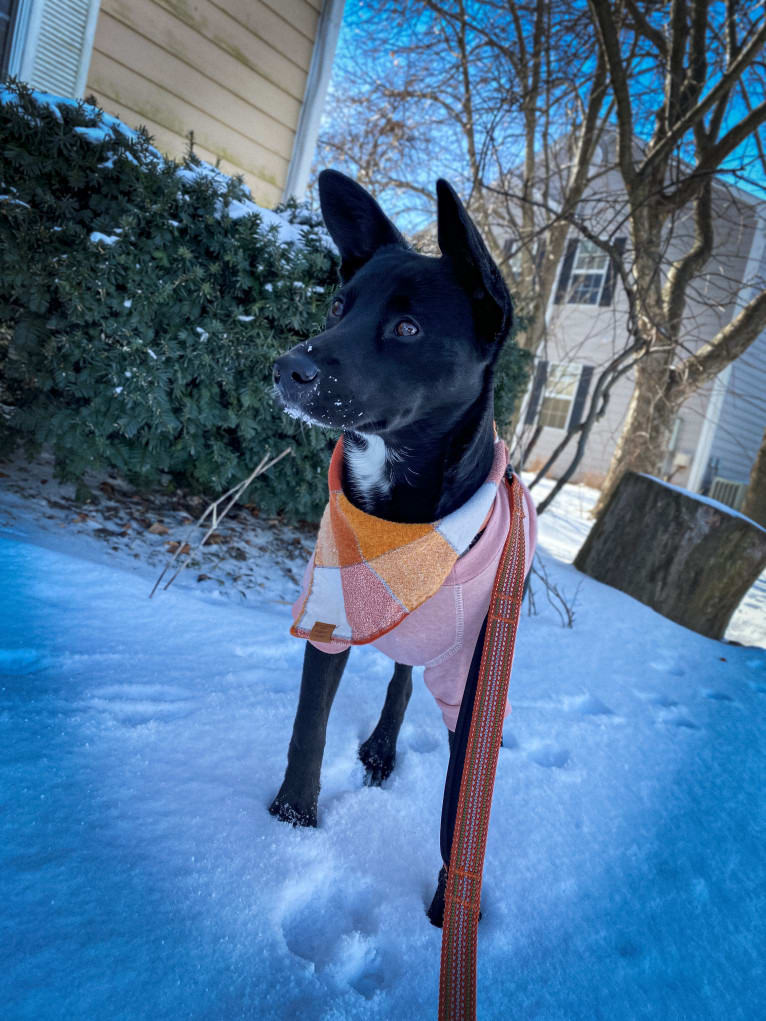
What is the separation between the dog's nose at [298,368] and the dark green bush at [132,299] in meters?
1.90

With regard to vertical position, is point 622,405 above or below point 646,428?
above

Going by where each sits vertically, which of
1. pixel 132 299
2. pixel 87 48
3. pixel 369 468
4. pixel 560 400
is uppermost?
pixel 87 48

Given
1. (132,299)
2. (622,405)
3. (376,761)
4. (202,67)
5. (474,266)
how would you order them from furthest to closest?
(622,405) → (202,67) → (132,299) → (376,761) → (474,266)

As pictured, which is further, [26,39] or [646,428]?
[646,428]

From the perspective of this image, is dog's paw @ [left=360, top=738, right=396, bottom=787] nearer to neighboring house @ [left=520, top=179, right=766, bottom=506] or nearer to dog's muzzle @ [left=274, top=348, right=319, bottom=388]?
dog's muzzle @ [left=274, top=348, right=319, bottom=388]

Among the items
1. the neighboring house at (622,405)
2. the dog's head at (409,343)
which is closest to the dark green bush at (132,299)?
the dog's head at (409,343)

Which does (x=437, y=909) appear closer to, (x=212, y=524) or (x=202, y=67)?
(x=212, y=524)

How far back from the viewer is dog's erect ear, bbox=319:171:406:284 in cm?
175

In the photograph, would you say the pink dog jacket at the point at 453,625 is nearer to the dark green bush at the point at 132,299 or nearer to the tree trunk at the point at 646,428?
the dark green bush at the point at 132,299

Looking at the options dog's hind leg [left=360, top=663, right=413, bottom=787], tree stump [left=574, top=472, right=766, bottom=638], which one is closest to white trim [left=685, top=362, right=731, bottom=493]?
tree stump [left=574, top=472, right=766, bottom=638]

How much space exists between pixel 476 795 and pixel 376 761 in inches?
29.3

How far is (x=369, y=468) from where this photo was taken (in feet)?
5.38

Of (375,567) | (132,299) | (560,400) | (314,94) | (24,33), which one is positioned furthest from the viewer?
(560,400)

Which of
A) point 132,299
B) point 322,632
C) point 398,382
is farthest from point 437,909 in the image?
point 132,299
